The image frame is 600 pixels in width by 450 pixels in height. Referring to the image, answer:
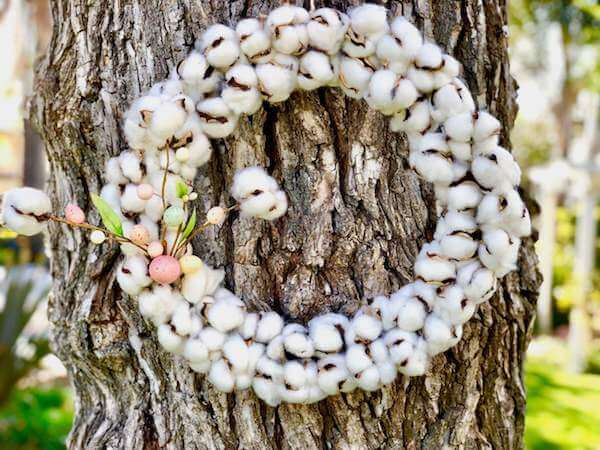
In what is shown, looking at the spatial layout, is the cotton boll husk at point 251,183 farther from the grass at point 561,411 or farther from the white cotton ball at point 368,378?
the grass at point 561,411

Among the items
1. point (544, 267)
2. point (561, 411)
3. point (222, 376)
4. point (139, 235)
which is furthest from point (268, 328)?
point (544, 267)

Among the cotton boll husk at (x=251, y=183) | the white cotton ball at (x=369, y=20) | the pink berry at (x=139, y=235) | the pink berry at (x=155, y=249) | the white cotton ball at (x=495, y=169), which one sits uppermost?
the white cotton ball at (x=369, y=20)

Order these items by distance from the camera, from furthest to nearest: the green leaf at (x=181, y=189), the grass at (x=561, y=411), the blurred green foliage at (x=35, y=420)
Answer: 1. the grass at (x=561, y=411)
2. the blurred green foliage at (x=35, y=420)
3. the green leaf at (x=181, y=189)

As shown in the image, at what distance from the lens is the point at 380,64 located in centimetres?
74

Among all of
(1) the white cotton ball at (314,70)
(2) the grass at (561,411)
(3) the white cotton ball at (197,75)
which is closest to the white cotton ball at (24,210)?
(3) the white cotton ball at (197,75)

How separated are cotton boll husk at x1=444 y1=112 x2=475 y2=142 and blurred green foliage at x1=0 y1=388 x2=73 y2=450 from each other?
2083 mm

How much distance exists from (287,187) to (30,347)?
2.08m

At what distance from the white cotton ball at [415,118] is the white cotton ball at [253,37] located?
173 millimetres

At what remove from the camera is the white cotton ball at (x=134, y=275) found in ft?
2.42

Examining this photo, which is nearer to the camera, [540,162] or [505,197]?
[505,197]

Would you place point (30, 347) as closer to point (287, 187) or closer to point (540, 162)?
point (287, 187)

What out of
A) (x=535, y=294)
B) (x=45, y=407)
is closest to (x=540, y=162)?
(x=45, y=407)

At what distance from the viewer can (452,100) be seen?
0.73m

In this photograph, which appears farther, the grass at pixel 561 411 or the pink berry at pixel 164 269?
the grass at pixel 561 411
